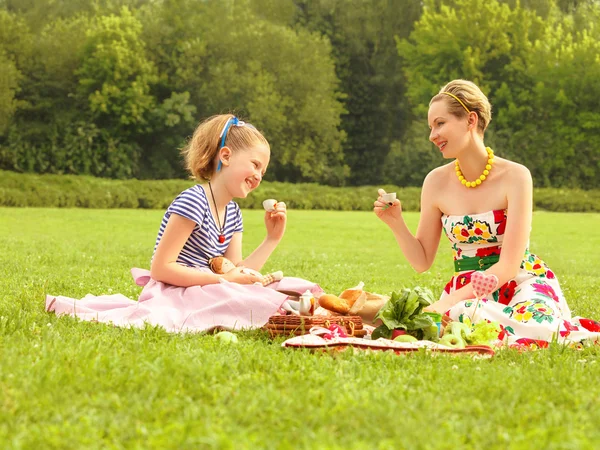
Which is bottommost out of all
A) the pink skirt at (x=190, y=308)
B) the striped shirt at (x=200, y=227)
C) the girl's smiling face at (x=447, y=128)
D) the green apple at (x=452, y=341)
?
the pink skirt at (x=190, y=308)

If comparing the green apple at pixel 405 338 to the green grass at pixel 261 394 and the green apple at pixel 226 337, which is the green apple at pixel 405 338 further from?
the green apple at pixel 226 337

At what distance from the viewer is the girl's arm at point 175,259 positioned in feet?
19.8

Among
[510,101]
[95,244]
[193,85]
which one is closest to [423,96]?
[510,101]

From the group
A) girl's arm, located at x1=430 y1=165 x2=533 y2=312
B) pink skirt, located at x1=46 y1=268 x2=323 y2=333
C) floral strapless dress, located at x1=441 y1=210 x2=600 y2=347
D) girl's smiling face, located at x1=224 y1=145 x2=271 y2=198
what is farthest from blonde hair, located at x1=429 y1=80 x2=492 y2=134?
pink skirt, located at x1=46 y1=268 x2=323 y2=333

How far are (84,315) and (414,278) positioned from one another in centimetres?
658

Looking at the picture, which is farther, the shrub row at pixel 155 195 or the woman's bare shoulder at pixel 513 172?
the shrub row at pixel 155 195

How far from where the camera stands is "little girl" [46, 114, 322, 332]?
5.78 metres

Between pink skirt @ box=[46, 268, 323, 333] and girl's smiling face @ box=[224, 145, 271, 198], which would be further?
girl's smiling face @ box=[224, 145, 271, 198]

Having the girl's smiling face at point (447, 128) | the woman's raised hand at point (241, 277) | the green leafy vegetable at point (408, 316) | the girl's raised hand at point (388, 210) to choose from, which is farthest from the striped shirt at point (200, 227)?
the girl's smiling face at point (447, 128)

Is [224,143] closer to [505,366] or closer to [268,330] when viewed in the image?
[268,330]

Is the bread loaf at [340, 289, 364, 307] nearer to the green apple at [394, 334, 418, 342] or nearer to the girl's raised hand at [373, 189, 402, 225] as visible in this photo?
the girl's raised hand at [373, 189, 402, 225]

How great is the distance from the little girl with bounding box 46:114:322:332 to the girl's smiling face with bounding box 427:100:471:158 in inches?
48.0

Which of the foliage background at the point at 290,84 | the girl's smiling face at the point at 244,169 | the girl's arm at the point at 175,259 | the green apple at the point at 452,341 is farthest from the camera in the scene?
the foliage background at the point at 290,84

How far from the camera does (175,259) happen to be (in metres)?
6.10
